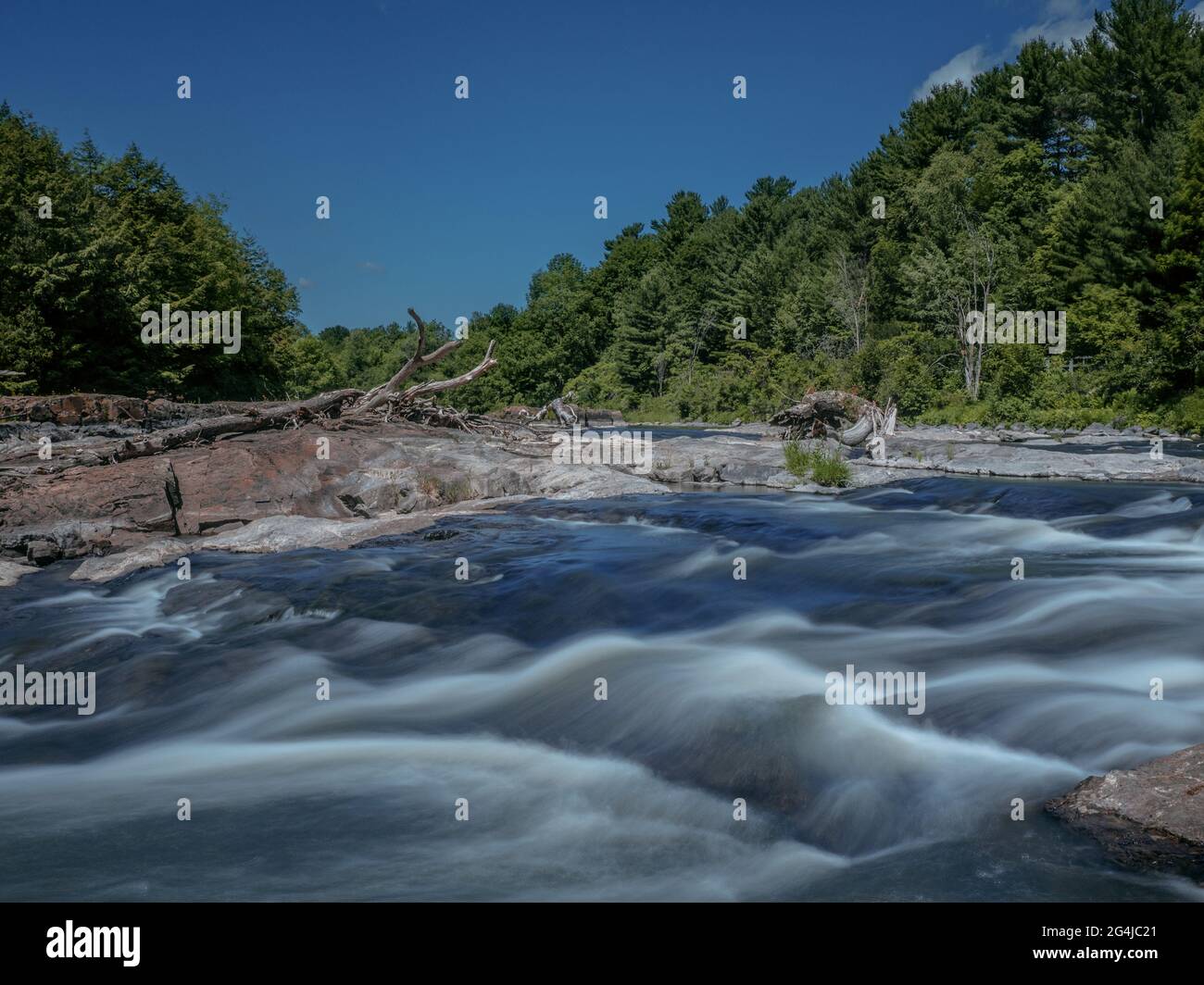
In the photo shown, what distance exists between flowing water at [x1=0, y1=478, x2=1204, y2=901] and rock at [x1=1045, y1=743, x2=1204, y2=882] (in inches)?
4.6

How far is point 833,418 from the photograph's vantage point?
23.6 meters

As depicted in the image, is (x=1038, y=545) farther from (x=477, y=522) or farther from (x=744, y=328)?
(x=744, y=328)

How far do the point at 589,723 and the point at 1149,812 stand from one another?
3137mm

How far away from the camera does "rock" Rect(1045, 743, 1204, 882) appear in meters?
3.47

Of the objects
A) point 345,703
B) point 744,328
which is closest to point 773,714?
point 345,703

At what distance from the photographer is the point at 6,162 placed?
32312mm

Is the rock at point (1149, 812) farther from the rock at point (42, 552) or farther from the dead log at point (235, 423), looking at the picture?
the dead log at point (235, 423)

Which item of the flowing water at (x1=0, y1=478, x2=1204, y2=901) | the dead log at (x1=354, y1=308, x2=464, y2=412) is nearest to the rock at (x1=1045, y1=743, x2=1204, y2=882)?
the flowing water at (x1=0, y1=478, x2=1204, y2=901)

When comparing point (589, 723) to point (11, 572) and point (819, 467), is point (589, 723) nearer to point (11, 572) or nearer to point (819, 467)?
point (11, 572)

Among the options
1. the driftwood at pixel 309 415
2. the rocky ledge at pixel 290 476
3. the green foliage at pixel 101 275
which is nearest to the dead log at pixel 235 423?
the driftwood at pixel 309 415

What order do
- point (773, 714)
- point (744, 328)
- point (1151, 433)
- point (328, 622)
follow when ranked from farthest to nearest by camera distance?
point (744, 328) → point (1151, 433) → point (328, 622) → point (773, 714)

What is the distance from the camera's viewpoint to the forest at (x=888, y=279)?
104 ft
